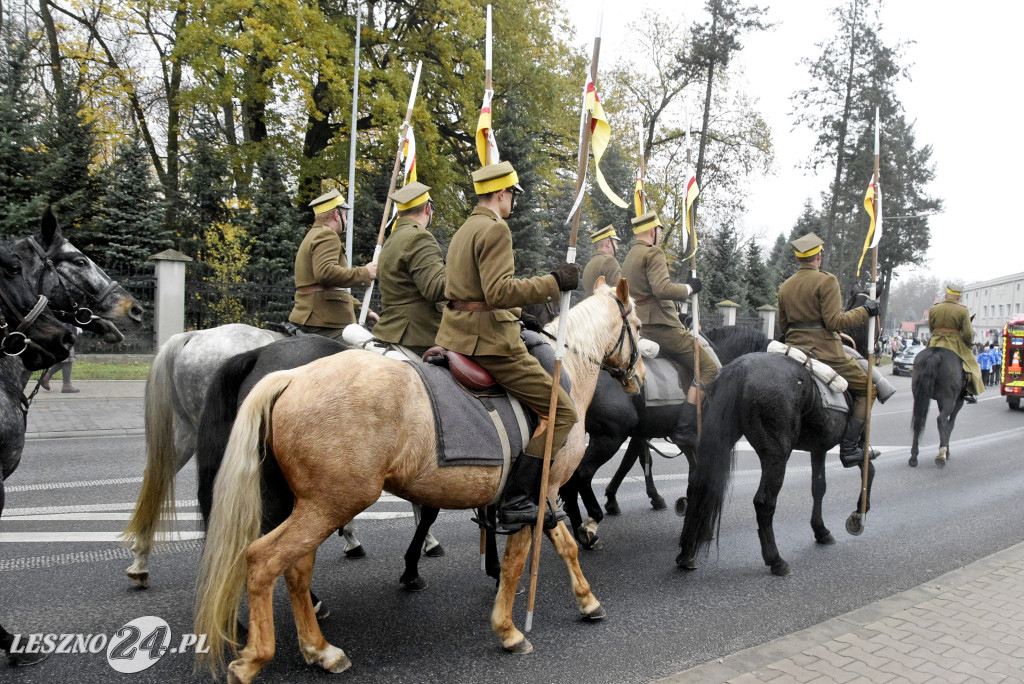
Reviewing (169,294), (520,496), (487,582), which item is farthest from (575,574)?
(169,294)

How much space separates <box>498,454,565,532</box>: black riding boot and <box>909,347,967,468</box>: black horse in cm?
876

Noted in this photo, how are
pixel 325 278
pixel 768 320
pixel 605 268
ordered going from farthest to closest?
pixel 768 320
pixel 605 268
pixel 325 278

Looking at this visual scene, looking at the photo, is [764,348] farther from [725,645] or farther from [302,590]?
[302,590]

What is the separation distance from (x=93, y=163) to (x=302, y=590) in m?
19.5

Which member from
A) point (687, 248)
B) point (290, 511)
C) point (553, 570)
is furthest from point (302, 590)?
point (687, 248)

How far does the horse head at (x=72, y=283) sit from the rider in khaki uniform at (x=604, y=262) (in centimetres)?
459

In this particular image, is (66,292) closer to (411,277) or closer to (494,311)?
(411,277)

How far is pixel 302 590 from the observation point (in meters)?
3.71

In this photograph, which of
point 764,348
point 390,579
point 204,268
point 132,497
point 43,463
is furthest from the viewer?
point 204,268

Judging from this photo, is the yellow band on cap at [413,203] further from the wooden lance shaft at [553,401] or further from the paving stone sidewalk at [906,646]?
the paving stone sidewalk at [906,646]

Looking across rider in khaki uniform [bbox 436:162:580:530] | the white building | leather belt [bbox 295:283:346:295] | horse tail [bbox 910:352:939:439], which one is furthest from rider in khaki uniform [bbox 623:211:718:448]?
the white building

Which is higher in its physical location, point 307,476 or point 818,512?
point 307,476

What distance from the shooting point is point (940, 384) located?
11297 millimetres

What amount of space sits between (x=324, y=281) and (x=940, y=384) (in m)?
9.65
